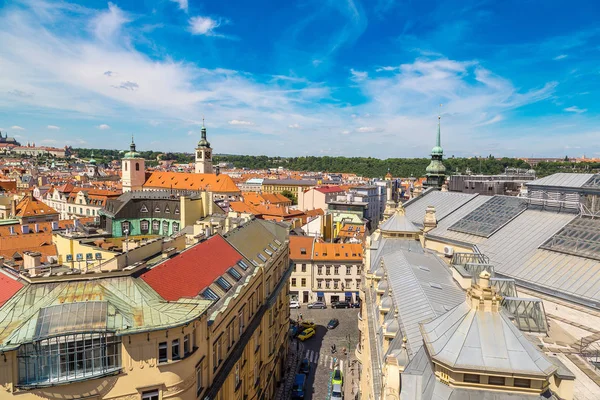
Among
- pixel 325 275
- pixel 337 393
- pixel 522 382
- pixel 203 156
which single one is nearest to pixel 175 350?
pixel 522 382

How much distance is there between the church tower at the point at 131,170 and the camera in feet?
411

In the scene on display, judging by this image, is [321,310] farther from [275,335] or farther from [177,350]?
[177,350]

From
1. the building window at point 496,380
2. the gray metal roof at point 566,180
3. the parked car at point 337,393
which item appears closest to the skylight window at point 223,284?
the parked car at point 337,393

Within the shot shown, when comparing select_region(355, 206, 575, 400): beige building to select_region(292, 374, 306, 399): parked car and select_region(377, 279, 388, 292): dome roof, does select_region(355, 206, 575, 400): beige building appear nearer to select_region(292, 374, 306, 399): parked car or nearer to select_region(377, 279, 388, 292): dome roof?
select_region(377, 279, 388, 292): dome roof

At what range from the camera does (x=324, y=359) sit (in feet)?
148

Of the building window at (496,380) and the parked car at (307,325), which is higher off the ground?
the building window at (496,380)

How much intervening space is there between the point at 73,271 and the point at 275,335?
2114 centimetres

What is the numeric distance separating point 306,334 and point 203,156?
108 metres

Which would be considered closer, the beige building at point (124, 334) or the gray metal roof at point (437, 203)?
the beige building at point (124, 334)

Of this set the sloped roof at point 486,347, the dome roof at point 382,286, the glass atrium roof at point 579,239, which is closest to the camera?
the sloped roof at point 486,347

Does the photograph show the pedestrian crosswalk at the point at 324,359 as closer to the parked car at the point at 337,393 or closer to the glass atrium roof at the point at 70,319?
the parked car at the point at 337,393

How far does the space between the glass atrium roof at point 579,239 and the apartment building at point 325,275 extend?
34.9 metres

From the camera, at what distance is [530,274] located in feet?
90.1

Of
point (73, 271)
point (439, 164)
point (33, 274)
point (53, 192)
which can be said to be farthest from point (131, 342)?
point (53, 192)
